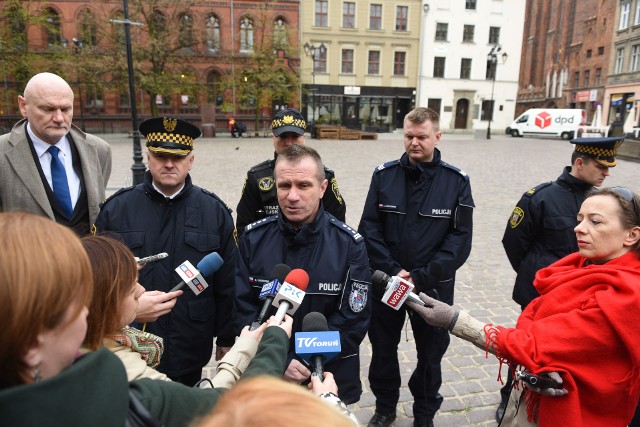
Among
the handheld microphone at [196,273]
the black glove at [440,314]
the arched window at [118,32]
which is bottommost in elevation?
the black glove at [440,314]

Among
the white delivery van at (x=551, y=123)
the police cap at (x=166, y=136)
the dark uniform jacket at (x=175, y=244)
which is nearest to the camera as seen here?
the dark uniform jacket at (x=175, y=244)

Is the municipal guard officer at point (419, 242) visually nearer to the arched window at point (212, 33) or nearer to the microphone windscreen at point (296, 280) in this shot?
the microphone windscreen at point (296, 280)

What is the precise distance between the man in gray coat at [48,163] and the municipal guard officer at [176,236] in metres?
0.75

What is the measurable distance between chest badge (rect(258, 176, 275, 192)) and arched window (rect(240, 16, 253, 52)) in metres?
36.2

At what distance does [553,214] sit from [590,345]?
1.66 m

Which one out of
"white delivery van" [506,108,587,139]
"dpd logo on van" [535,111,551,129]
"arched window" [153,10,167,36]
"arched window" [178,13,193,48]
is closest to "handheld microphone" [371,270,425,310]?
"arched window" [153,10,167,36]

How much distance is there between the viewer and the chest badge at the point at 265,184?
411cm

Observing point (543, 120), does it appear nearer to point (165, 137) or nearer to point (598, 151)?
point (598, 151)

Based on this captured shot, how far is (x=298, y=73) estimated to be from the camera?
1539 inches

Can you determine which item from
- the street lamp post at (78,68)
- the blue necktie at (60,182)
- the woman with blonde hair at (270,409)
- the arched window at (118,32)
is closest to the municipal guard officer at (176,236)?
the blue necktie at (60,182)

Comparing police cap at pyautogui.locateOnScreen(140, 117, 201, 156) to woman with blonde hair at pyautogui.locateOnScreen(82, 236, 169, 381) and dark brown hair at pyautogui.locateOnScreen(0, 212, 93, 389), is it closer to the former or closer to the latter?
woman with blonde hair at pyautogui.locateOnScreen(82, 236, 169, 381)

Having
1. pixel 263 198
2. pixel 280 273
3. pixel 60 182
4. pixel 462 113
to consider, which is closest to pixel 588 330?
pixel 280 273

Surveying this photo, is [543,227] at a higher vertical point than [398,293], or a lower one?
higher

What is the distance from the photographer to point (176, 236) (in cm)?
290
